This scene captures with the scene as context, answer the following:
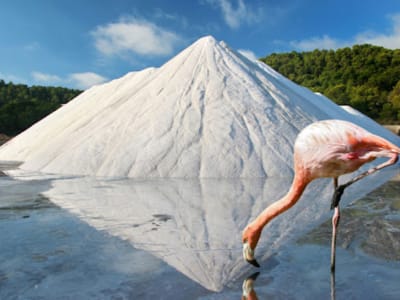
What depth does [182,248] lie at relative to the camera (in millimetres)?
3412

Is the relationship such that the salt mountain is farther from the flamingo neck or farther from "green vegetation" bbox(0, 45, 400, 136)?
"green vegetation" bbox(0, 45, 400, 136)

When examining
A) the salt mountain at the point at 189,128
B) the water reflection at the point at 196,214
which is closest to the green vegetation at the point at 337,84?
the salt mountain at the point at 189,128

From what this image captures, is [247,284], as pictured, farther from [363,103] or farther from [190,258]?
[363,103]

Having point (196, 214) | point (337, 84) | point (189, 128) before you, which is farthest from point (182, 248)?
point (337, 84)

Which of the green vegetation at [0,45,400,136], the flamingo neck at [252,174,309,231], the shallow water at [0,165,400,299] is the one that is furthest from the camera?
the green vegetation at [0,45,400,136]

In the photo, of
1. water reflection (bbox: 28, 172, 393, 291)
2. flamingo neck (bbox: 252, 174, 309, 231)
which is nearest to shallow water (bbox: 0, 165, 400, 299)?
water reflection (bbox: 28, 172, 393, 291)

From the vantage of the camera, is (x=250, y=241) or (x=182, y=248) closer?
(x=250, y=241)

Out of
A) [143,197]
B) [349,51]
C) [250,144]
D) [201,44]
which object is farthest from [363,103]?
[143,197]

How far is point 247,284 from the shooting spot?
95.3 inches

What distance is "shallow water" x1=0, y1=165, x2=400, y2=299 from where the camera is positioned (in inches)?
Result: 94.5

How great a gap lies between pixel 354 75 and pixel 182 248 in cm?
4719

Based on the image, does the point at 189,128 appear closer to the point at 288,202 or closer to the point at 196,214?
the point at 196,214

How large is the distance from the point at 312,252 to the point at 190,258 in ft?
3.43

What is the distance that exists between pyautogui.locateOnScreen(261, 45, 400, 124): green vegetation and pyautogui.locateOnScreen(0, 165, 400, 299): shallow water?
108ft
